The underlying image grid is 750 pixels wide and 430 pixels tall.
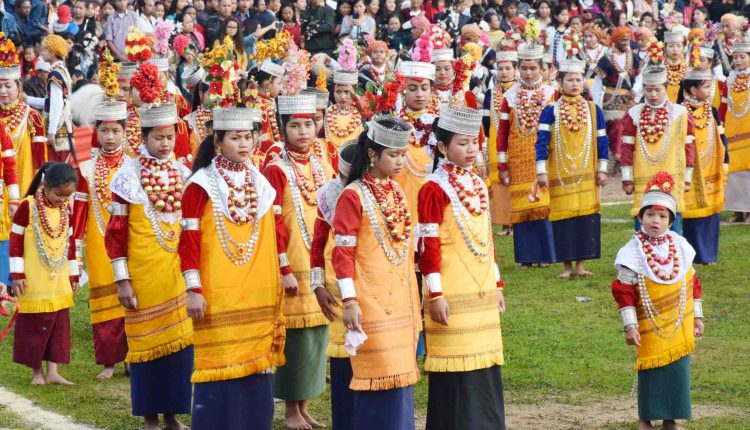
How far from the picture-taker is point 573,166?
12414mm

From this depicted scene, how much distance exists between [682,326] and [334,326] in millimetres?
1979

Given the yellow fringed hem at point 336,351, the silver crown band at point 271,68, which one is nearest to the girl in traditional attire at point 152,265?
the yellow fringed hem at point 336,351

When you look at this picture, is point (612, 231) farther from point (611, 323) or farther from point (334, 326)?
point (334, 326)

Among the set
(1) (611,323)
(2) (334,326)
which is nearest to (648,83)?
(1) (611,323)

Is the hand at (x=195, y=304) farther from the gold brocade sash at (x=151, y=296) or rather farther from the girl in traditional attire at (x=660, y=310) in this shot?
the girl in traditional attire at (x=660, y=310)

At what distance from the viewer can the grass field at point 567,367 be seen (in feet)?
26.9

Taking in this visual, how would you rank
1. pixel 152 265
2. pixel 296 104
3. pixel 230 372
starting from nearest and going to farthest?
pixel 230 372 < pixel 152 265 < pixel 296 104

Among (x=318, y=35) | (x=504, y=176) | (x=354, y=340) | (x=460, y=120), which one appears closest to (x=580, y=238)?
(x=504, y=176)

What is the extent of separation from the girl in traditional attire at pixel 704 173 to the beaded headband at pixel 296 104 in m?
5.63

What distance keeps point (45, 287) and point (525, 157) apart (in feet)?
17.5

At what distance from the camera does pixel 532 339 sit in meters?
10.1

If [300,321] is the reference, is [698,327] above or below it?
below

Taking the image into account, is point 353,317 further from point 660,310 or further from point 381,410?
point 660,310

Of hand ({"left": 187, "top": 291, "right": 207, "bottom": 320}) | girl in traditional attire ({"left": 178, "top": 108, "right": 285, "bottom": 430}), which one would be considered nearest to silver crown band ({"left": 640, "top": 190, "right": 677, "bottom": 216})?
girl in traditional attire ({"left": 178, "top": 108, "right": 285, "bottom": 430})
